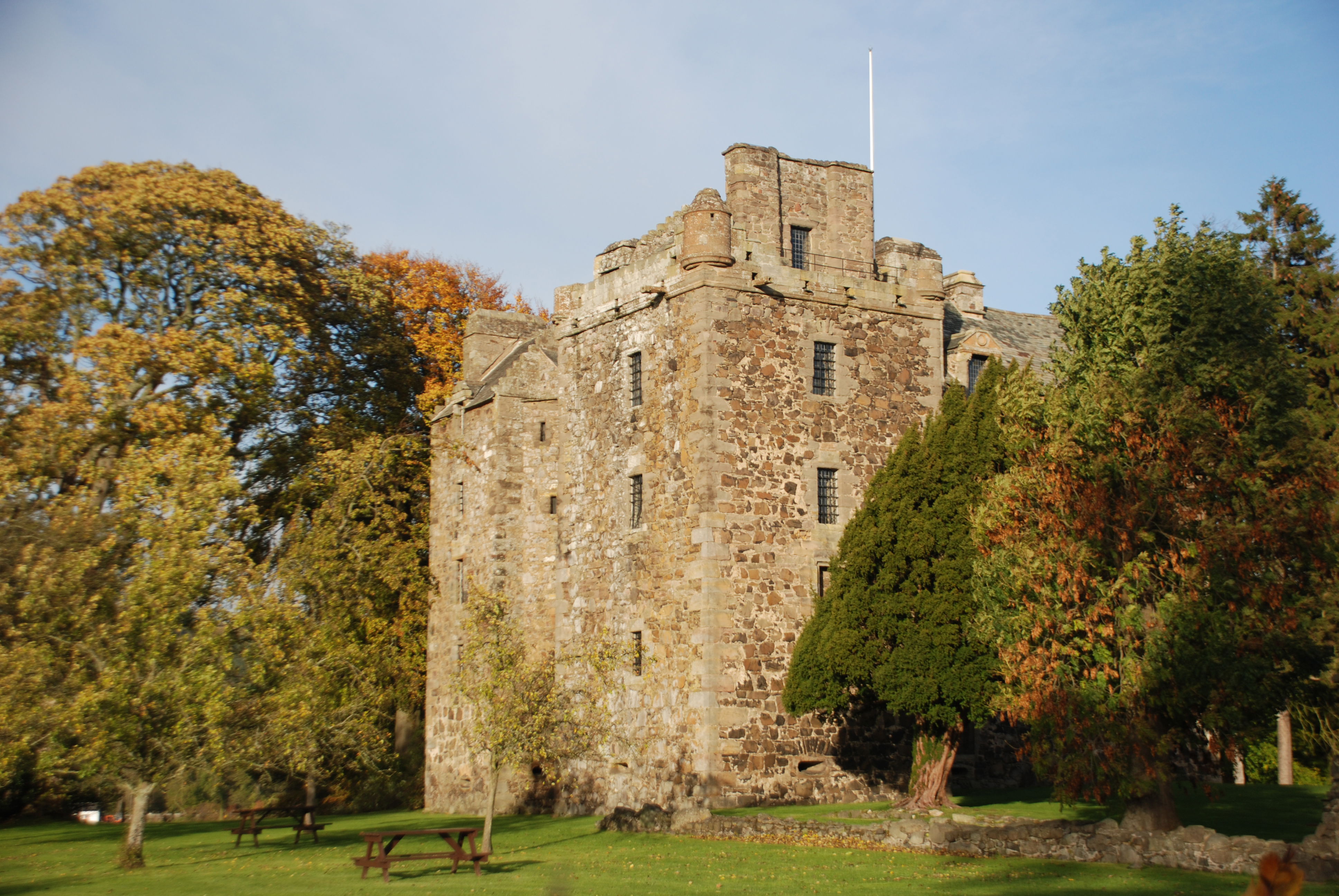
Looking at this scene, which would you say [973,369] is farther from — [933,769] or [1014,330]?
[933,769]

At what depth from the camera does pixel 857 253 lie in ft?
93.9

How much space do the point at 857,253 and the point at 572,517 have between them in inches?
354

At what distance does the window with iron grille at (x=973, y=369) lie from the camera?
2986 cm

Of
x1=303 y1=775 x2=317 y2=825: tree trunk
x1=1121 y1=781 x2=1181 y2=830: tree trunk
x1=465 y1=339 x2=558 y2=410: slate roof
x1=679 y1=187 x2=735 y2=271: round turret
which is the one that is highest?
x1=679 y1=187 x2=735 y2=271: round turret

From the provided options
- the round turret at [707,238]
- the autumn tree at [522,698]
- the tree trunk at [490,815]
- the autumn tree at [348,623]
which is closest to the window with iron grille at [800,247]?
the round turret at [707,238]

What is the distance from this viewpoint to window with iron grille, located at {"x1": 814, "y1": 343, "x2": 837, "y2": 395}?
1064 inches

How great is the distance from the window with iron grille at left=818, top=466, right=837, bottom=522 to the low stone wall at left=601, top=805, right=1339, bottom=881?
22.3ft

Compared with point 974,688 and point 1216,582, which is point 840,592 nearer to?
point 974,688

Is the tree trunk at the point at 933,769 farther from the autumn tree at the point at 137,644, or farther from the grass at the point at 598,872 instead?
the autumn tree at the point at 137,644

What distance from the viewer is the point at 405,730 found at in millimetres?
38312

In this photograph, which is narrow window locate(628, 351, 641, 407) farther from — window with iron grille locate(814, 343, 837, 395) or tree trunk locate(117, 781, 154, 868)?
tree trunk locate(117, 781, 154, 868)

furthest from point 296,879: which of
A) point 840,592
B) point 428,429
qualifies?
point 428,429

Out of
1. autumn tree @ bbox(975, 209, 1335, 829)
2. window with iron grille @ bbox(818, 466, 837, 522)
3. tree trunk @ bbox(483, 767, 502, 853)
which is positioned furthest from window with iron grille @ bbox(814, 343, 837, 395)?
tree trunk @ bbox(483, 767, 502, 853)

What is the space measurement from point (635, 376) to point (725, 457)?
3776 millimetres
